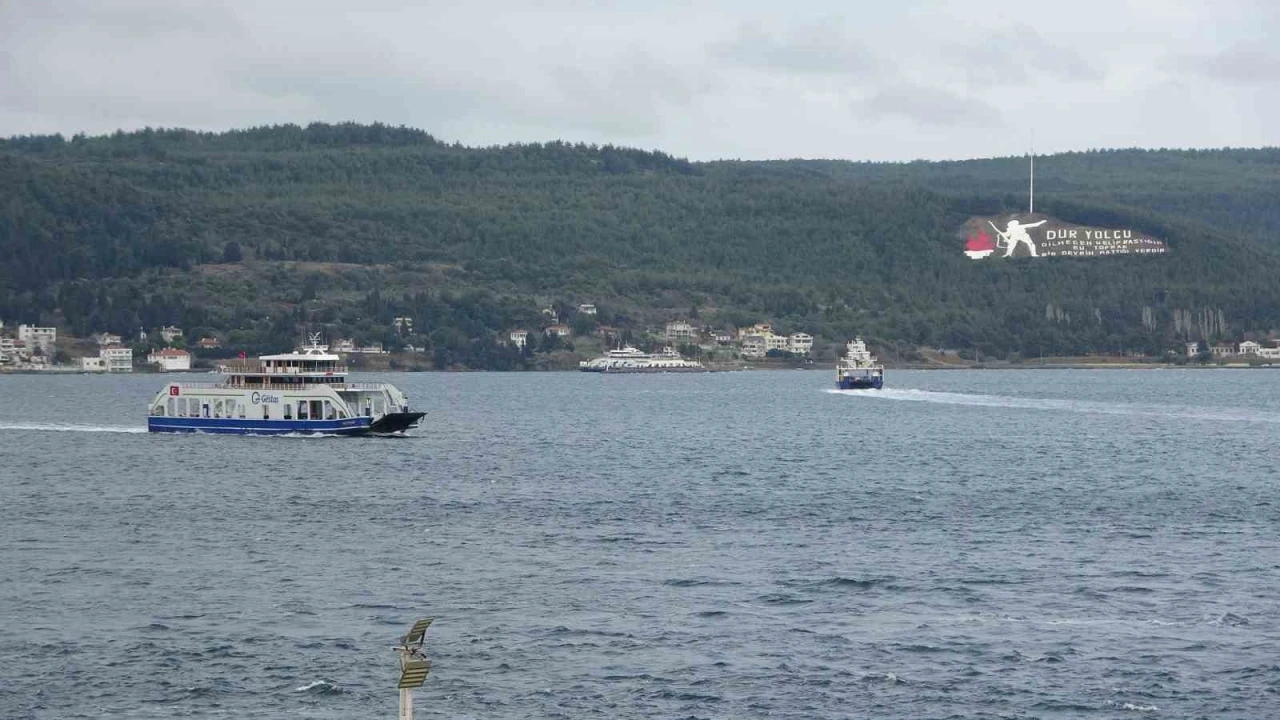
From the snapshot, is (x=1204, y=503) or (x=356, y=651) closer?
(x=356, y=651)

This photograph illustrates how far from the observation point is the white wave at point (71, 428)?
14950cm

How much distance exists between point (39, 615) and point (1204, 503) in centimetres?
5712

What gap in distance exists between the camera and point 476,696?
49.6m

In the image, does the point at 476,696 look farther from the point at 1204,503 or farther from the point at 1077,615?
the point at 1204,503

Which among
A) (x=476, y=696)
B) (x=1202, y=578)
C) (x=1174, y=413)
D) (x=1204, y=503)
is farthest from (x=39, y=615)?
(x=1174, y=413)

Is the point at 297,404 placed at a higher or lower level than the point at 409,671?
higher

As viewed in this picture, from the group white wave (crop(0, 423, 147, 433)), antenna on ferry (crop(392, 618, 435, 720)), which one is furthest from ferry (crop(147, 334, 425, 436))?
antenna on ferry (crop(392, 618, 435, 720))

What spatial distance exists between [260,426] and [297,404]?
3.77 meters

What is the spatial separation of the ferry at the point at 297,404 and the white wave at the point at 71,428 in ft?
29.2

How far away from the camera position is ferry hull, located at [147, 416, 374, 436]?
136250mm

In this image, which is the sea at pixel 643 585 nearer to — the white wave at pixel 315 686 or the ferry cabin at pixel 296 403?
the white wave at pixel 315 686

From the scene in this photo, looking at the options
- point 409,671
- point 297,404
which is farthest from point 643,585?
point 297,404

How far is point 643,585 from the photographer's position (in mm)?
65750

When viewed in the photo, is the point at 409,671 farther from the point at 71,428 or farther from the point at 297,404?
the point at 71,428
